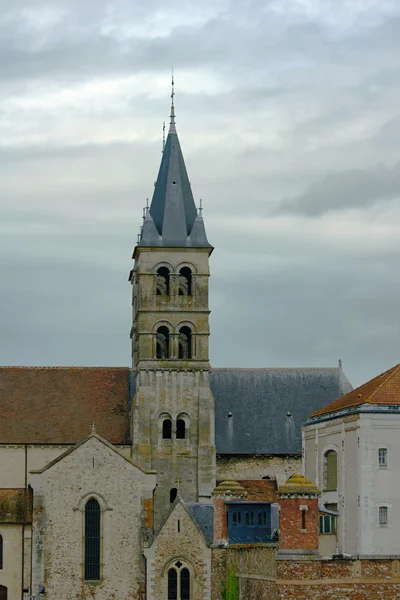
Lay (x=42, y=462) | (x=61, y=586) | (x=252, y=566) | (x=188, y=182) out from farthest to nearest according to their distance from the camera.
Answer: (x=188, y=182) → (x=42, y=462) → (x=61, y=586) → (x=252, y=566)

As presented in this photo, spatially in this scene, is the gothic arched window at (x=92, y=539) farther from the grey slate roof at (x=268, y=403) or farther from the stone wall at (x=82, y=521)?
the grey slate roof at (x=268, y=403)

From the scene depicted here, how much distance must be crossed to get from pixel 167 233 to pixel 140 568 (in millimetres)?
20791

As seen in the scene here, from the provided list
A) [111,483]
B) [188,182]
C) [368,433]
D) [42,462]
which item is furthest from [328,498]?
[188,182]

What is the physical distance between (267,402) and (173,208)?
12.9 meters

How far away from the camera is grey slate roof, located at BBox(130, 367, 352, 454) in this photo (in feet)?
283

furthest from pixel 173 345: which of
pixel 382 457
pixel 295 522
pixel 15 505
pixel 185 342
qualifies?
pixel 295 522

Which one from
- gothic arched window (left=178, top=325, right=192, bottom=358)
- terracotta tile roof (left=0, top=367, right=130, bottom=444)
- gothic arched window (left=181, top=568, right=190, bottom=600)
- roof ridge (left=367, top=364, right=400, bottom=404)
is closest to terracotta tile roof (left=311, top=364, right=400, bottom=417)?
roof ridge (left=367, top=364, right=400, bottom=404)

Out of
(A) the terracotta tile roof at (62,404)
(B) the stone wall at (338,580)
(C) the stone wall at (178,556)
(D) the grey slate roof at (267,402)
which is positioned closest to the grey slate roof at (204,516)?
(C) the stone wall at (178,556)

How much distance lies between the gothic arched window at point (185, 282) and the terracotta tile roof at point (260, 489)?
436 inches

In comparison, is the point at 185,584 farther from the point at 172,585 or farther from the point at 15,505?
the point at 15,505

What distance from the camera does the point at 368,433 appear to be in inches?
2815

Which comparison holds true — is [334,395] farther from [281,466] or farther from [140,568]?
[140,568]

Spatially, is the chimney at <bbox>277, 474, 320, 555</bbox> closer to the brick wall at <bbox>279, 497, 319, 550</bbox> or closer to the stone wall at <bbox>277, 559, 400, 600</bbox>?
the brick wall at <bbox>279, 497, 319, 550</bbox>

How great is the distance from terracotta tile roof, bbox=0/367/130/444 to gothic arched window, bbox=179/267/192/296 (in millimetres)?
5852
